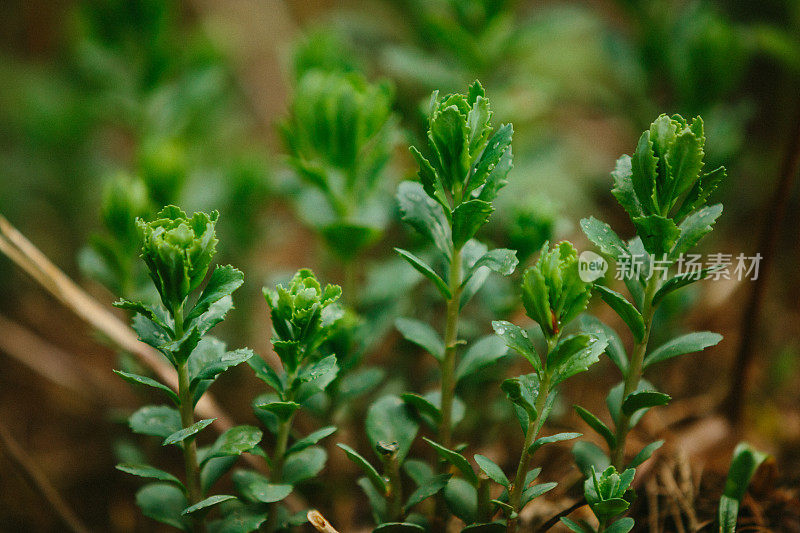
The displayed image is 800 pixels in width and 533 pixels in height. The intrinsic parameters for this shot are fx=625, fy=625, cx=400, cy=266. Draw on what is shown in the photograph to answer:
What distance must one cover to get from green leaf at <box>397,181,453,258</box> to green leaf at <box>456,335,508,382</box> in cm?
18

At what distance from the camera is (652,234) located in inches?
36.0

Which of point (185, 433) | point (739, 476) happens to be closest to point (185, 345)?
point (185, 433)

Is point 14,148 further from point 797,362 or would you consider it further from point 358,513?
point 797,362

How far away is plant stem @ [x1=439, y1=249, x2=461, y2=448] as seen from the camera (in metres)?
1.01

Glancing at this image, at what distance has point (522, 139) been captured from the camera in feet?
6.70

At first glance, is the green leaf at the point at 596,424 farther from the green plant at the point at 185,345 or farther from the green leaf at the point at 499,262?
the green plant at the point at 185,345

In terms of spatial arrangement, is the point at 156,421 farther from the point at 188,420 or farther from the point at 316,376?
the point at 316,376

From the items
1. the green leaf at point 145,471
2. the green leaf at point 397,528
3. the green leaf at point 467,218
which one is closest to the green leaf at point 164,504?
the green leaf at point 145,471

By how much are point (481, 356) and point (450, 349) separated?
6cm

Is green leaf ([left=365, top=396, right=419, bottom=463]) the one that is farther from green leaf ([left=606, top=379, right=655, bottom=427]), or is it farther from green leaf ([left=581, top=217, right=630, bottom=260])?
green leaf ([left=581, top=217, right=630, bottom=260])

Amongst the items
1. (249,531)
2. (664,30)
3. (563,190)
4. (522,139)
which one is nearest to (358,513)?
(249,531)

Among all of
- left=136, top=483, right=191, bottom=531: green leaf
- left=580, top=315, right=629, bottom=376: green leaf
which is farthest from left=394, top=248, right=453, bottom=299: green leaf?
left=136, top=483, right=191, bottom=531: green leaf

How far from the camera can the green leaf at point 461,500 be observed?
1.03 meters

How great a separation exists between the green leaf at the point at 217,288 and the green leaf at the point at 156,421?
0.65 feet
